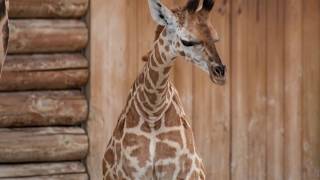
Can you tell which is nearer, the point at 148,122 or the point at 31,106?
the point at 148,122

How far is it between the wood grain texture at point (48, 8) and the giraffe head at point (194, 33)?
4.56ft

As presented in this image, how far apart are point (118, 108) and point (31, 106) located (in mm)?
610

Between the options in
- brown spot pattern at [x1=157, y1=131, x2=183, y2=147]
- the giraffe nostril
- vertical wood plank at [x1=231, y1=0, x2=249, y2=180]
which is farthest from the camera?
vertical wood plank at [x1=231, y1=0, x2=249, y2=180]

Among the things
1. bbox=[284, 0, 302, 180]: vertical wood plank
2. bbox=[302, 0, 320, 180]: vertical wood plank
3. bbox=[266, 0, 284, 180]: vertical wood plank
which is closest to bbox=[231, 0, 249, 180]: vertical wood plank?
bbox=[266, 0, 284, 180]: vertical wood plank

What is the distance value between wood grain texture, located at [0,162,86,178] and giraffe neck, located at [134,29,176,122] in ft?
4.25

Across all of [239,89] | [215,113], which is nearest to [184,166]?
[215,113]

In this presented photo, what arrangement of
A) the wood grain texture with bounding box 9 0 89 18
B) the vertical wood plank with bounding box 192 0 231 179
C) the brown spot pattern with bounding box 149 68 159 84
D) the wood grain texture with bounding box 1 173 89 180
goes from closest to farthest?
the brown spot pattern with bounding box 149 68 159 84 < the wood grain texture with bounding box 9 0 89 18 < the wood grain texture with bounding box 1 173 89 180 < the vertical wood plank with bounding box 192 0 231 179

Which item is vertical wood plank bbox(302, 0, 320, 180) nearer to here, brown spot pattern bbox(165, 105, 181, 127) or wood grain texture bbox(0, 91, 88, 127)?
wood grain texture bbox(0, 91, 88, 127)

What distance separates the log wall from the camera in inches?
250

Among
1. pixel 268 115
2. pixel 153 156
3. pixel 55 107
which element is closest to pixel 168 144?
pixel 153 156

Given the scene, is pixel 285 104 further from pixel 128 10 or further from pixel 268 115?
pixel 128 10

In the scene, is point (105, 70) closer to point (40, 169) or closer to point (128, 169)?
point (40, 169)

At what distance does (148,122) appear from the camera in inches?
210

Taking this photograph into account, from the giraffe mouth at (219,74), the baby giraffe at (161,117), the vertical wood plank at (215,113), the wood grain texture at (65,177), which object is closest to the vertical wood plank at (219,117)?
the vertical wood plank at (215,113)
